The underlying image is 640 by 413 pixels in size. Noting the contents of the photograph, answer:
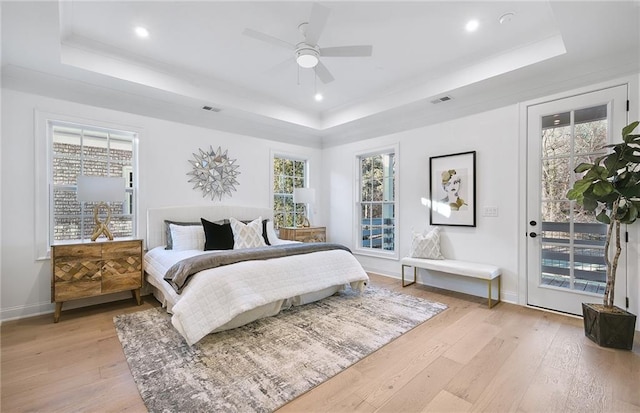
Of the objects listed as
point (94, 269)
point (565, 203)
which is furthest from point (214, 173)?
point (565, 203)

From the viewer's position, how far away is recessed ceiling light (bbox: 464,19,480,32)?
2.80 m

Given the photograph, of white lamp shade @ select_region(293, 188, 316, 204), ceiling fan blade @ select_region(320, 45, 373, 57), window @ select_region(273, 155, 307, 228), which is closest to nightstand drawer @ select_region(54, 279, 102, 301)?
window @ select_region(273, 155, 307, 228)

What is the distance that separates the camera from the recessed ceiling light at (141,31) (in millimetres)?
2898

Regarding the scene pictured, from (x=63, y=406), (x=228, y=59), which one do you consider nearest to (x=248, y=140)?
(x=228, y=59)

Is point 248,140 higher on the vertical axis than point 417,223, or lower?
higher

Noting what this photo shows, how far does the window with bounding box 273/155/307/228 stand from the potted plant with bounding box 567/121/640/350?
422 centimetres

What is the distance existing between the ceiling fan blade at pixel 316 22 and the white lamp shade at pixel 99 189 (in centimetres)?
267

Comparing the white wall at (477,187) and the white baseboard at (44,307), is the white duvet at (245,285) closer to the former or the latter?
the white baseboard at (44,307)

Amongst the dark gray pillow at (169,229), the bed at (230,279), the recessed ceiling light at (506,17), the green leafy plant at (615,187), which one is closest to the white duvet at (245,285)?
the bed at (230,279)

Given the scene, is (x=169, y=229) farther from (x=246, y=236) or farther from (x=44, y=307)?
(x=44, y=307)

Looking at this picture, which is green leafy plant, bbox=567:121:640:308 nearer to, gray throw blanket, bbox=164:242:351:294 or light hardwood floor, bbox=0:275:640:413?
light hardwood floor, bbox=0:275:640:413

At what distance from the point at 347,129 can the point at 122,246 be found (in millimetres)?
3927

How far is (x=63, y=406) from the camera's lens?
1804mm

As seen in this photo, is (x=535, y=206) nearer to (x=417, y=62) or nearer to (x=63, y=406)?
(x=417, y=62)
